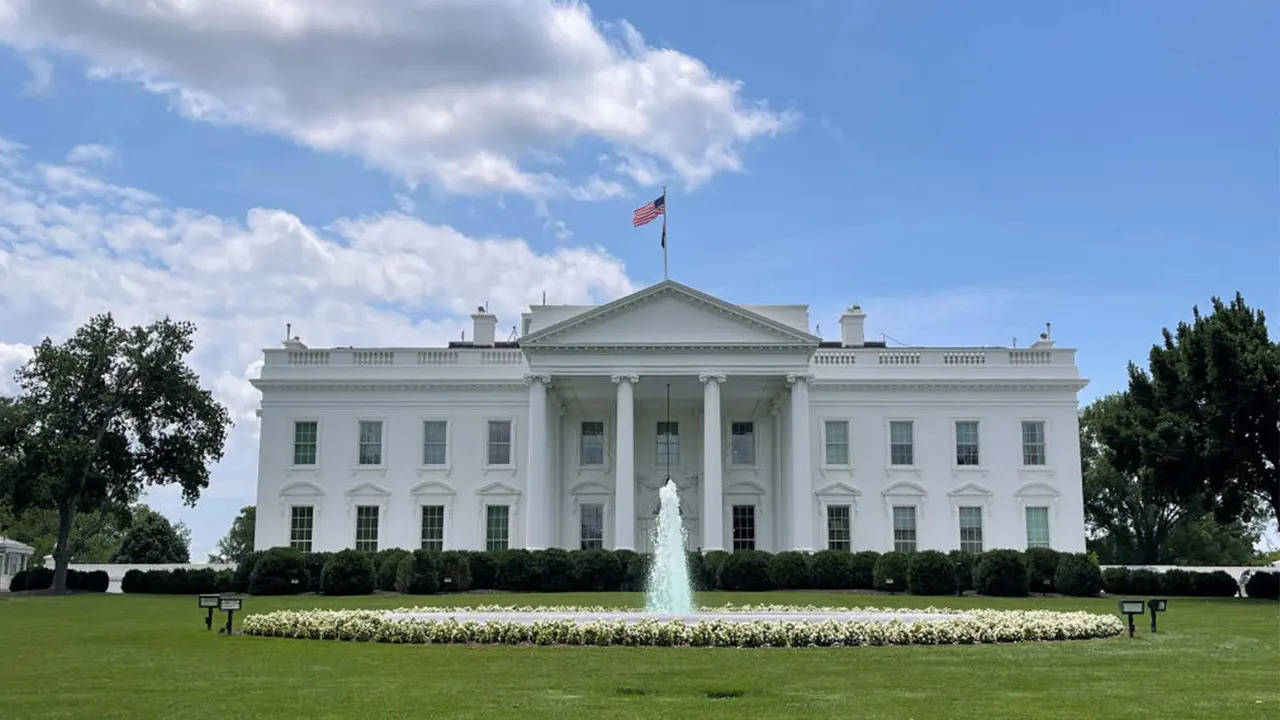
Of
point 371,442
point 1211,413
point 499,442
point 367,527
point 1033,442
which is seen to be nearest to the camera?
point 1211,413

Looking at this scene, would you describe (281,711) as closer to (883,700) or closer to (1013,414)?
(883,700)

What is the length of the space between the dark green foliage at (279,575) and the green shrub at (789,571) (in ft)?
46.4

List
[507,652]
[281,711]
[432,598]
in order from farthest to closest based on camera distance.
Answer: [432,598]
[507,652]
[281,711]

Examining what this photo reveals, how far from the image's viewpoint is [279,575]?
1407 inches

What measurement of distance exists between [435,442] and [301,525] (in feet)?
19.5

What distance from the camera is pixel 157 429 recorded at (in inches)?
1714

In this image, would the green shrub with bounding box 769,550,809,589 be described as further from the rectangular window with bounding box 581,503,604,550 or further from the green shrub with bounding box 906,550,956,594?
the rectangular window with bounding box 581,503,604,550

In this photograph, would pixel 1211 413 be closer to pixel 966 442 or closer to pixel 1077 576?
pixel 1077 576

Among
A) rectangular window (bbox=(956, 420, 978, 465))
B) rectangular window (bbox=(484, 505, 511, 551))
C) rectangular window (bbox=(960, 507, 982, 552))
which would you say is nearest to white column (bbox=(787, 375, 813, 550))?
rectangular window (bbox=(960, 507, 982, 552))

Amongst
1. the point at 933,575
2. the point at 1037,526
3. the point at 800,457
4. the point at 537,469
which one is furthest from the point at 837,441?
the point at 933,575

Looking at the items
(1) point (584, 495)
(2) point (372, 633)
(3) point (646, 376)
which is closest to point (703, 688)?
(2) point (372, 633)

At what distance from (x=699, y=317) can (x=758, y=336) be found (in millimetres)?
2194

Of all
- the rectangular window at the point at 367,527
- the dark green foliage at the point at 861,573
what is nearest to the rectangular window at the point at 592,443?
the rectangular window at the point at 367,527

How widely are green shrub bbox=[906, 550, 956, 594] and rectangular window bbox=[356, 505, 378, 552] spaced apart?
21.1 meters
